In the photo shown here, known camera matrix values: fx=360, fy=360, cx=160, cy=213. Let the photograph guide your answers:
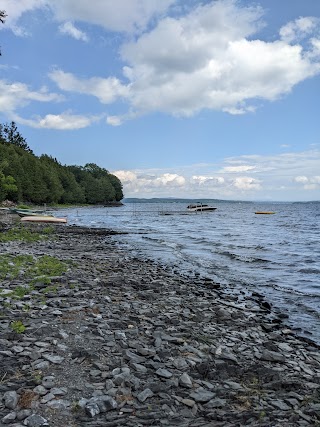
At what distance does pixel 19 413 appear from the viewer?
4.95 metres

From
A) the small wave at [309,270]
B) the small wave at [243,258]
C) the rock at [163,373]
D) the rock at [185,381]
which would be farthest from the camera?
the small wave at [243,258]

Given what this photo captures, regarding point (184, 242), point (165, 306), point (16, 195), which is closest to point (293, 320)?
point (165, 306)

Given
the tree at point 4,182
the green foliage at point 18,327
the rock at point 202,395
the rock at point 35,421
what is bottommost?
the rock at point 202,395

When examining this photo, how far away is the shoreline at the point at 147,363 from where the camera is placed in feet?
17.4

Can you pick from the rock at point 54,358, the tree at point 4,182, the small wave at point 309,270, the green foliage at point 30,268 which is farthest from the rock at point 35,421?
the tree at point 4,182

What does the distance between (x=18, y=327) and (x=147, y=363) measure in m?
3.02

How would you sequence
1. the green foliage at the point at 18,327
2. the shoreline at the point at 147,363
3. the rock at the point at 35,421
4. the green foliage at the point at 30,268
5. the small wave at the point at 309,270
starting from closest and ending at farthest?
the rock at the point at 35,421
the shoreline at the point at 147,363
the green foliage at the point at 18,327
the green foliage at the point at 30,268
the small wave at the point at 309,270

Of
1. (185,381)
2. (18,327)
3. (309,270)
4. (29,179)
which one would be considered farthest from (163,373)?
(29,179)

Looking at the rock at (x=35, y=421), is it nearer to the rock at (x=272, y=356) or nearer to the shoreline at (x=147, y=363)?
the shoreline at (x=147, y=363)

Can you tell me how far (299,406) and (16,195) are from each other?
113 m

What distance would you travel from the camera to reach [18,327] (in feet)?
25.9

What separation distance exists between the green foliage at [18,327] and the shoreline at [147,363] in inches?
4.2

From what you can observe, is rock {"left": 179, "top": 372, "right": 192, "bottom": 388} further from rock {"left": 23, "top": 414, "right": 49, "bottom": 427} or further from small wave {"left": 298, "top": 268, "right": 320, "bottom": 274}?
small wave {"left": 298, "top": 268, "right": 320, "bottom": 274}

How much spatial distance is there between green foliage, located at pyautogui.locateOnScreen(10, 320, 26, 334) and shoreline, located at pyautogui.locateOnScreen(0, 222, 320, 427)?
0.35 feet
